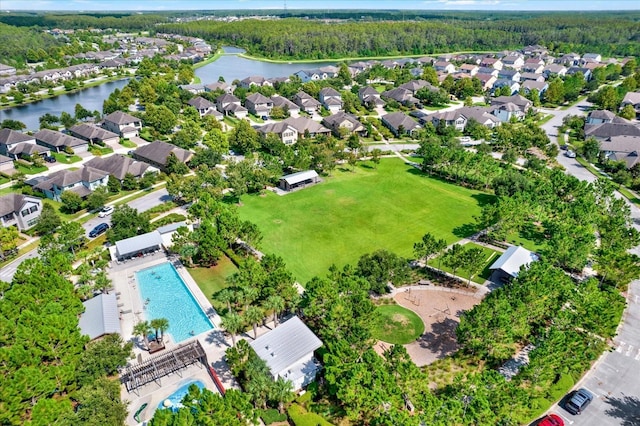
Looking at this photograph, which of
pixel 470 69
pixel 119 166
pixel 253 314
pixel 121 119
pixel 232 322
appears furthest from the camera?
pixel 470 69

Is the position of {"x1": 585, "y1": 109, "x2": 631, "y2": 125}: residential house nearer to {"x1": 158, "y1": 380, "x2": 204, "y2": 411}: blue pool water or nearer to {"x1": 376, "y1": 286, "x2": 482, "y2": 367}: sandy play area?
{"x1": 376, "y1": 286, "x2": 482, "y2": 367}: sandy play area

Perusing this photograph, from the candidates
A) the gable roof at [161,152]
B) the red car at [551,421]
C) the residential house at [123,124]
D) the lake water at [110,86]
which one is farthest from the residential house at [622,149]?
the lake water at [110,86]

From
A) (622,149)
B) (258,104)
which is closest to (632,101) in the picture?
(622,149)

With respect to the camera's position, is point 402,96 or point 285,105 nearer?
point 285,105

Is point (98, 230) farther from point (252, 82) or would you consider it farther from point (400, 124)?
point (252, 82)

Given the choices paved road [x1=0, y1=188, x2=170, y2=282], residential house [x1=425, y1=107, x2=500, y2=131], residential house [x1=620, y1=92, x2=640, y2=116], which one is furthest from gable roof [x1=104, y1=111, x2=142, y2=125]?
residential house [x1=620, y1=92, x2=640, y2=116]

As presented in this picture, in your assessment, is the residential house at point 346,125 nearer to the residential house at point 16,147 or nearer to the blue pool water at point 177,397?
the residential house at point 16,147

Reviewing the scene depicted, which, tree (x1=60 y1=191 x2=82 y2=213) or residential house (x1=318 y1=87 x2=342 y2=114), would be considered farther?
residential house (x1=318 y1=87 x2=342 y2=114)
